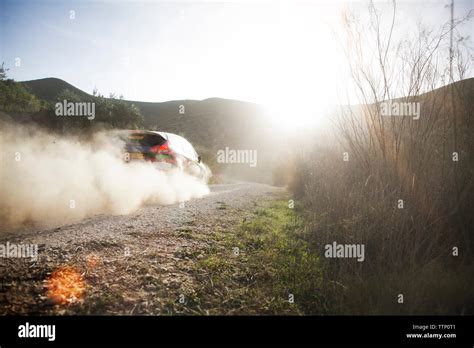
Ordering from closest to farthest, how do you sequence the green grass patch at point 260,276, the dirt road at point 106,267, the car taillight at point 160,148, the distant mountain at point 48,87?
the dirt road at point 106,267 < the green grass patch at point 260,276 < the car taillight at point 160,148 < the distant mountain at point 48,87

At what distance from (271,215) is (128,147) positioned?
417 centimetres

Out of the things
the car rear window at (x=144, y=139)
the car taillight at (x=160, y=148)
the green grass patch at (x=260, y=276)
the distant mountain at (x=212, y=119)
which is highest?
the distant mountain at (x=212, y=119)

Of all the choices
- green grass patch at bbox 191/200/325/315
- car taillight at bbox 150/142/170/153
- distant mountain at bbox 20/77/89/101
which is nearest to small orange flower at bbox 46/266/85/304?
green grass patch at bbox 191/200/325/315

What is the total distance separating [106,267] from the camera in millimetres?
2896

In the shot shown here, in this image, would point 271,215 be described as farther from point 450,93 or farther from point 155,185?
point 450,93

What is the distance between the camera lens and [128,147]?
24.9 feet

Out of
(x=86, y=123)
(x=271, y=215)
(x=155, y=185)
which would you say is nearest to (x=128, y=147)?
(x=155, y=185)

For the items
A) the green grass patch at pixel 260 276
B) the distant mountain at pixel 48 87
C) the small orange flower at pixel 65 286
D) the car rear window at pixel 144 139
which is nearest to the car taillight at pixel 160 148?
the car rear window at pixel 144 139

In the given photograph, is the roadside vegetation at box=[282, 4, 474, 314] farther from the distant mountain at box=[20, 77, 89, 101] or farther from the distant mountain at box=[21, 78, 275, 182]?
the distant mountain at box=[20, 77, 89, 101]

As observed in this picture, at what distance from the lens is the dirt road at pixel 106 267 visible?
7.45 feet

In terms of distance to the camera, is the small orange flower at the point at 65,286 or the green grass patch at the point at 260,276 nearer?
the small orange flower at the point at 65,286

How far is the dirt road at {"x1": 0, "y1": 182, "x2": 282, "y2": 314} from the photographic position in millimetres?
2270

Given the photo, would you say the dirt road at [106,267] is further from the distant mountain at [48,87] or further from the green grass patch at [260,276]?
the distant mountain at [48,87]

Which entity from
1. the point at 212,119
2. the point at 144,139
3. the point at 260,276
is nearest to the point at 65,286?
the point at 260,276
